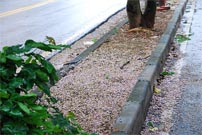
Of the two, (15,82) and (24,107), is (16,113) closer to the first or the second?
(24,107)

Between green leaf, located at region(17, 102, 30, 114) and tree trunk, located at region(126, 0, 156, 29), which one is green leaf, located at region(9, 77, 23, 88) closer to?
green leaf, located at region(17, 102, 30, 114)

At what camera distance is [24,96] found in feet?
8.41

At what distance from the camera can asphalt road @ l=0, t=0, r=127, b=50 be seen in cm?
1041

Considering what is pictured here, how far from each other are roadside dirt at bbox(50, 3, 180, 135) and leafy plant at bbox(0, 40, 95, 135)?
1424 millimetres

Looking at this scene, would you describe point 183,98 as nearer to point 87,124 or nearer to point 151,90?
point 151,90

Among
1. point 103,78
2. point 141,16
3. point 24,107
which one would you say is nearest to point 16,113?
point 24,107

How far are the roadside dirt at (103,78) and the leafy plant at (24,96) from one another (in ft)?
4.67

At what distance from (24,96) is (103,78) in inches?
131

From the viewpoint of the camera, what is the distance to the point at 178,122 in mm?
4734

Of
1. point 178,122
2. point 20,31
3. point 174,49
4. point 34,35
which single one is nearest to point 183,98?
point 178,122

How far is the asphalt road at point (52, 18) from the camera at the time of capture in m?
10.4

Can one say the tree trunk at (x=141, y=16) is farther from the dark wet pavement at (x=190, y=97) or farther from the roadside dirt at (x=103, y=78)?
the dark wet pavement at (x=190, y=97)

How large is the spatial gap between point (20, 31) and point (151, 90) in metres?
6.35

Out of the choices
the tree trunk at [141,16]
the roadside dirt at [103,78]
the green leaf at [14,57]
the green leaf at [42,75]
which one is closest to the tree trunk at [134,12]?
the tree trunk at [141,16]
